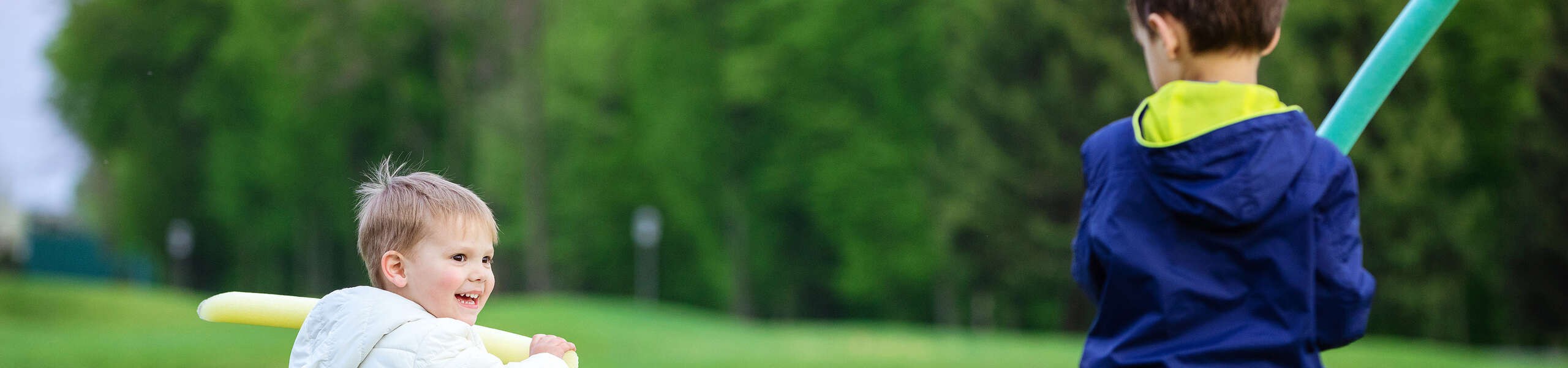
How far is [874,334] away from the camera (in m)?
17.7

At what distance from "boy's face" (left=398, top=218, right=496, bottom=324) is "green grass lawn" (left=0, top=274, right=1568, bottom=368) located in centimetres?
1154

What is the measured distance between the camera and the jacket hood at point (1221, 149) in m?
1.94

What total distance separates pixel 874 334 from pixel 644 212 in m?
14.1

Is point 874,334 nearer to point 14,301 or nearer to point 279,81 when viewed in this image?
point 14,301

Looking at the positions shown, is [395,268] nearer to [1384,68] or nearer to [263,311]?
[263,311]

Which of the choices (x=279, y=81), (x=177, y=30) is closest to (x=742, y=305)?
(x=279, y=81)

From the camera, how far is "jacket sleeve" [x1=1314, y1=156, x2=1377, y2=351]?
6.54ft

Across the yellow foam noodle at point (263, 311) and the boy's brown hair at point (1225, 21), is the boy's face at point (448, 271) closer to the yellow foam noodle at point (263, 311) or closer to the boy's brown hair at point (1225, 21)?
the yellow foam noodle at point (263, 311)

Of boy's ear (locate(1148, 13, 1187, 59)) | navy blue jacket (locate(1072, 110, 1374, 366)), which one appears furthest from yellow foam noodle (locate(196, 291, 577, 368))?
boy's ear (locate(1148, 13, 1187, 59))

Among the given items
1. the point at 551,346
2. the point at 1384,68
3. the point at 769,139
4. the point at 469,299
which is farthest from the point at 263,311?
the point at 769,139

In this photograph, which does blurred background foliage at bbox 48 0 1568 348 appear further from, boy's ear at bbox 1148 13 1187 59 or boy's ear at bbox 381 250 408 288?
boy's ear at bbox 381 250 408 288

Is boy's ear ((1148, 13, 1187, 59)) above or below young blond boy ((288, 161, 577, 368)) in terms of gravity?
above

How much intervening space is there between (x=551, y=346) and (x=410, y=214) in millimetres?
309

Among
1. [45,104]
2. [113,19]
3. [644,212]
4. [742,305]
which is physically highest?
[113,19]
